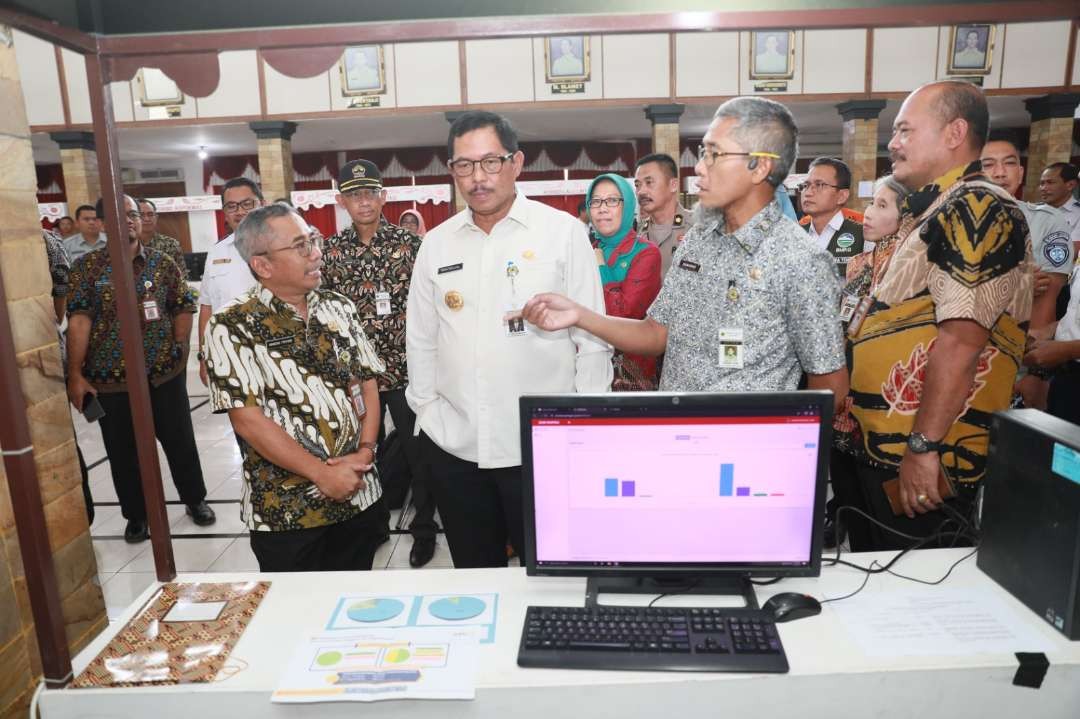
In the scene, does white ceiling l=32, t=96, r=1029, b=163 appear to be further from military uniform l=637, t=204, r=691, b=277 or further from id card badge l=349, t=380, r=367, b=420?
id card badge l=349, t=380, r=367, b=420

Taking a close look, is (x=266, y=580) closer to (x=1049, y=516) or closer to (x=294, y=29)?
(x=294, y=29)

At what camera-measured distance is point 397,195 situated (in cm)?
1197

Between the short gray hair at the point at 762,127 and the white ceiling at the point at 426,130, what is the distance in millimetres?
9139

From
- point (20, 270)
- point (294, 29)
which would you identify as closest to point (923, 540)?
point (294, 29)

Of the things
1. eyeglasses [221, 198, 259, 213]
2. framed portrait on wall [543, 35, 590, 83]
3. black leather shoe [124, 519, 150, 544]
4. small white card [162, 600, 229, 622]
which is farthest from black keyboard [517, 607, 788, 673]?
framed portrait on wall [543, 35, 590, 83]

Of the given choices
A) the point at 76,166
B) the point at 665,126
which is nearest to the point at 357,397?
the point at 665,126

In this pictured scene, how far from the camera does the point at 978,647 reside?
111 cm

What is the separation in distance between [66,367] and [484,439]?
231 cm

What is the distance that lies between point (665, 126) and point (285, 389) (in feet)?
30.4

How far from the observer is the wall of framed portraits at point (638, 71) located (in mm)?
9750

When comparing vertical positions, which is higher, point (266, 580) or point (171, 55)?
point (171, 55)

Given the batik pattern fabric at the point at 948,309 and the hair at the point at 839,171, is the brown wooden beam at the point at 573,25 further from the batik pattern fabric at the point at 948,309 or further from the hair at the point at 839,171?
the hair at the point at 839,171

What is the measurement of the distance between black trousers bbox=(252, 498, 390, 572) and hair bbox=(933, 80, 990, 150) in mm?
1743

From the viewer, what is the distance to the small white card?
128 cm
